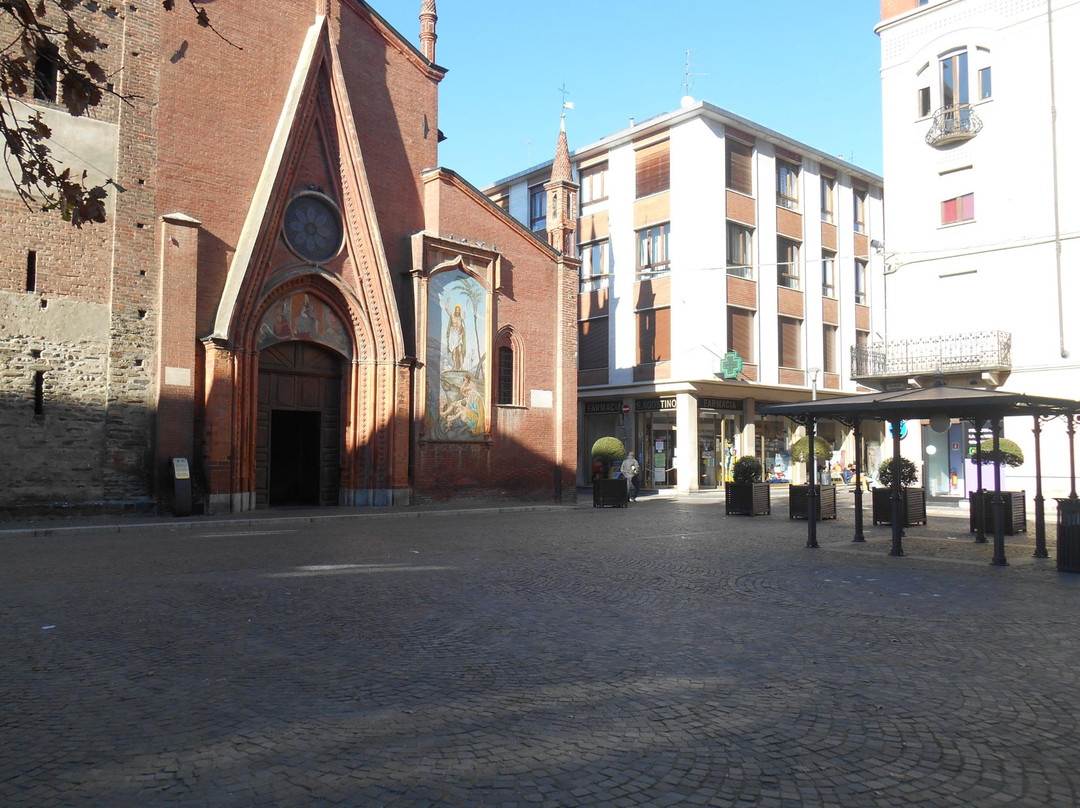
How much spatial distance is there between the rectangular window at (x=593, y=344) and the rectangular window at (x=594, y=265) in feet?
4.94

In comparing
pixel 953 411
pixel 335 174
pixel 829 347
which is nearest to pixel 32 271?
pixel 335 174

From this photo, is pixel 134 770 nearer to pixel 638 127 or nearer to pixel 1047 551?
pixel 1047 551

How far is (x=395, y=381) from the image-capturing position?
22.7 meters

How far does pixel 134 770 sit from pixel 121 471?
53.1 feet

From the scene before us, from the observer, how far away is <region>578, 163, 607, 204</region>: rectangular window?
37281 mm

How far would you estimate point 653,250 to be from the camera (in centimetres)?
3500

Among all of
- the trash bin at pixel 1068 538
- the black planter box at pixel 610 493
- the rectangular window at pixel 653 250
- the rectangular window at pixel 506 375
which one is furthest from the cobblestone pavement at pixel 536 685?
the rectangular window at pixel 653 250

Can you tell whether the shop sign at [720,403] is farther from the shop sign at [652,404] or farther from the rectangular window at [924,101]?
the rectangular window at [924,101]

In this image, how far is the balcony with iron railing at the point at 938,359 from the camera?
25422 mm

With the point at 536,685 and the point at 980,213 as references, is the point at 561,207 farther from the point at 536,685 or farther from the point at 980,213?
the point at 536,685

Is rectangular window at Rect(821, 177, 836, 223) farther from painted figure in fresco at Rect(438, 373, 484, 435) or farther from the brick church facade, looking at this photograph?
painted figure in fresco at Rect(438, 373, 484, 435)

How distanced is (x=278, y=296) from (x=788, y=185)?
2484 cm

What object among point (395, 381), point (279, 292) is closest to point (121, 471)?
point (279, 292)

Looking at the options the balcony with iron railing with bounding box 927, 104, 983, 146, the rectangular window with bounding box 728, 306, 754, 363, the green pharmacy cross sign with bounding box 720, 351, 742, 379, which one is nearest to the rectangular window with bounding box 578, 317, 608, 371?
the rectangular window with bounding box 728, 306, 754, 363
